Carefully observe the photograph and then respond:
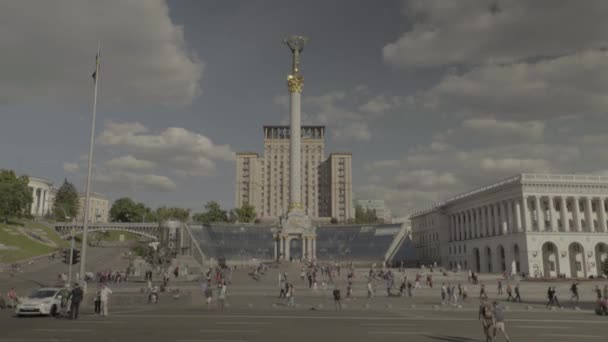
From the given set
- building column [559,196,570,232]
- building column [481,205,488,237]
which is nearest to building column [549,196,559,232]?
building column [559,196,570,232]

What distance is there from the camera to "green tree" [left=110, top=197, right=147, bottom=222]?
6412 inches

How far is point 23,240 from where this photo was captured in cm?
10019

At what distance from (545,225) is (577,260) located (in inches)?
336

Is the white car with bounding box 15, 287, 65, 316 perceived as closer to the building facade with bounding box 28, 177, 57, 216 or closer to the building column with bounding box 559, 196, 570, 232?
→ the building column with bounding box 559, 196, 570, 232

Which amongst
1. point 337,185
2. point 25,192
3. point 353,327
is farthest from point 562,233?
point 25,192

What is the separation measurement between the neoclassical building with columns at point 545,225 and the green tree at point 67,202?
12610 centimetres

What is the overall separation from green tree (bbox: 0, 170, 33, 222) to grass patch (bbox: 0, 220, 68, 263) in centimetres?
278

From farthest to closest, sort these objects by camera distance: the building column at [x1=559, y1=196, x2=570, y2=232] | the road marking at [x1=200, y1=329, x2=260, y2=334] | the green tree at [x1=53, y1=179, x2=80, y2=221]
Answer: the green tree at [x1=53, y1=179, x2=80, y2=221] → the building column at [x1=559, y1=196, x2=570, y2=232] → the road marking at [x1=200, y1=329, x2=260, y2=334]

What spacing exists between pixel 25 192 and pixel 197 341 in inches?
4676

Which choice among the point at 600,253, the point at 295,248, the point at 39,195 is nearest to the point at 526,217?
the point at 600,253

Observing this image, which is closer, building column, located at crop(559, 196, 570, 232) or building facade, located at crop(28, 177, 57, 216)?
building column, located at crop(559, 196, 570, 232)

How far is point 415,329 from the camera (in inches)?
868

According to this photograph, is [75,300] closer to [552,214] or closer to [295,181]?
[295,181]

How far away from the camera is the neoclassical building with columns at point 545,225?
284 ft
